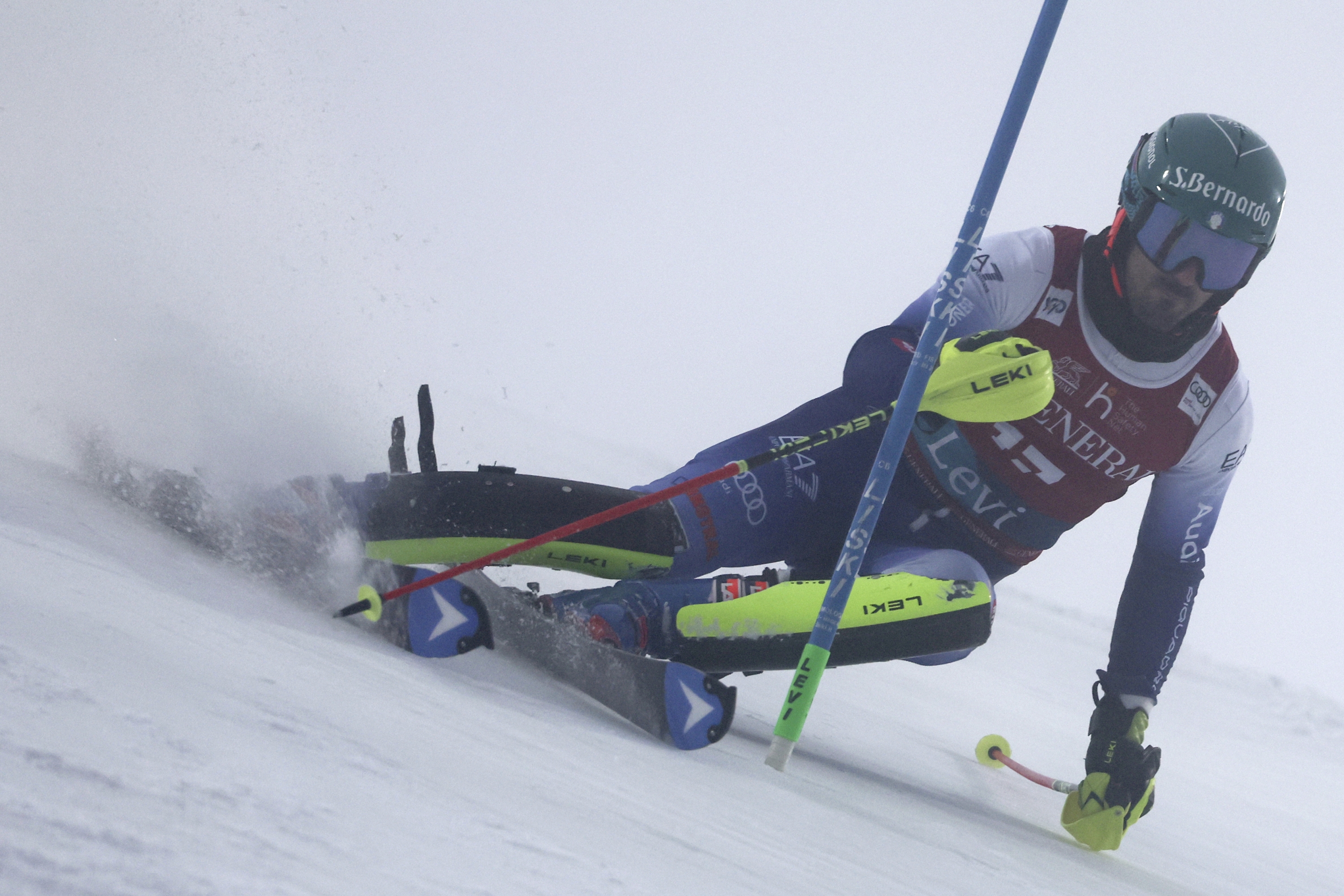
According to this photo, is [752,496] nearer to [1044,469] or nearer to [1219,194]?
[1044,469]

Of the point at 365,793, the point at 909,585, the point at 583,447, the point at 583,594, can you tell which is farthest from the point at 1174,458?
the point at 583,447

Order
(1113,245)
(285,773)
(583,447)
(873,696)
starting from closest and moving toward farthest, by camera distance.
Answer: (285,773) → (1113,245) → (873,696) → (583,447)

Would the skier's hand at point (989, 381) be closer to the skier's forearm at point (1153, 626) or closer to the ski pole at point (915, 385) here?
A: the ski pole at point (915, 385)

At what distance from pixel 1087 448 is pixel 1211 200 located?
50 centimetres

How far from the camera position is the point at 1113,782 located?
193 cm

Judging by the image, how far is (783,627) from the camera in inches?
65.8

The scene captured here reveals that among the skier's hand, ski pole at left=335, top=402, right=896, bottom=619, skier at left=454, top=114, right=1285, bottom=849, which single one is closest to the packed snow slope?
ski pole at left=335, top=402, right=896, bottom=619

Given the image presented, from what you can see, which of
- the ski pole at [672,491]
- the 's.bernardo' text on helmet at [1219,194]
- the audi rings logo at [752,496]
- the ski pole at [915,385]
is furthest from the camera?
the audi rings logo at [752,496]

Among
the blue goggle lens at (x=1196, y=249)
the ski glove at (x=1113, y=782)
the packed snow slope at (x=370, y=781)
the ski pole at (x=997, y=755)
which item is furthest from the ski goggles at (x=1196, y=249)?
the ski pole at (x=997, y=755)

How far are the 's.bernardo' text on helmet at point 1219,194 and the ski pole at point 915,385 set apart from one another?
458 millimetres

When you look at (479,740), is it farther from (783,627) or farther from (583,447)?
(583,447)

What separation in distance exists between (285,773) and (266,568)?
890 millimetres

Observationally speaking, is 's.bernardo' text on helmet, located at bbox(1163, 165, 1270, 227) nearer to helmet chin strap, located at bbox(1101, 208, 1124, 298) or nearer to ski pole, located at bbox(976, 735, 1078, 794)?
helmet chin strap, located at bbox(1101, 208, 1124, 298)

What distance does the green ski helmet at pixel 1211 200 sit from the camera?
1.81 meters
